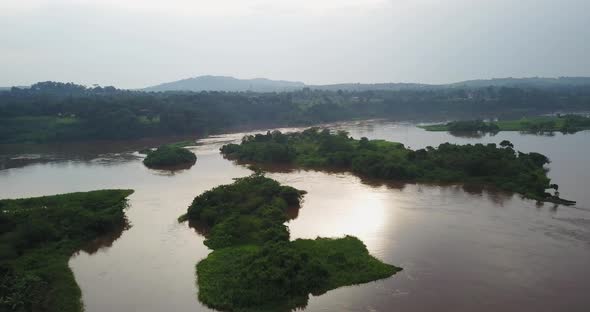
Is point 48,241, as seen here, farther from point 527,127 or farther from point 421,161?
point 527,127

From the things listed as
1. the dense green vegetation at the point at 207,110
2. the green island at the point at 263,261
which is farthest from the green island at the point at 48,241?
the dense green vegetation at the point at 207,110

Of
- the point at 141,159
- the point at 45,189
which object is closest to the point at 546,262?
the point at 45,189

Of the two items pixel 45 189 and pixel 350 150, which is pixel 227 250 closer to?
pixel 45 189

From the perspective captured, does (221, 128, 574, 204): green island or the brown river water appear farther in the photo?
(221, 128, 574, 204): green island

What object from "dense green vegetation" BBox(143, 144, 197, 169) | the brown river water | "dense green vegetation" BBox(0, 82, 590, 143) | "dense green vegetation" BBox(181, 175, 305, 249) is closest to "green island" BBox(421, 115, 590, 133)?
"dense green vegetation" BBox(0, 82, 590, 143)

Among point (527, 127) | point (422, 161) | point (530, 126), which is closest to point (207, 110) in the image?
point (422, 161)

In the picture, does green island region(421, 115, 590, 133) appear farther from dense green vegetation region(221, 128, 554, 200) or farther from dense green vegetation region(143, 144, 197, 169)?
dense green vegetation region(143, 144, 197, 169)

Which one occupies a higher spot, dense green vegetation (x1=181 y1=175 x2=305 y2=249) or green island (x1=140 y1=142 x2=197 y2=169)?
green island (x1=140 y1=142 x2=197 y2=169)

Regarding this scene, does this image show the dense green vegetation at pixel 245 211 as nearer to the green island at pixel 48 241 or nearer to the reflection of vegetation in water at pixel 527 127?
the green island at pixel 48 241
